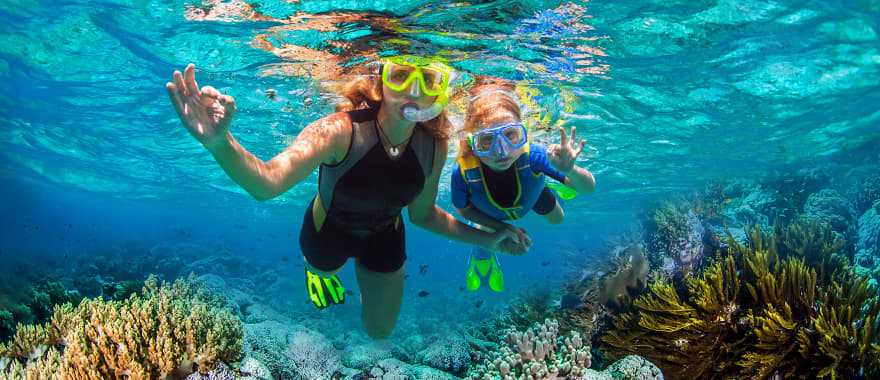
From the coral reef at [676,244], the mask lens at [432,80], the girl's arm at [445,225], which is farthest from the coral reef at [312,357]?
the coral reef at [676,244]

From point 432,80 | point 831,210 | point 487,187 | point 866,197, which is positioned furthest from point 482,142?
point 866,197

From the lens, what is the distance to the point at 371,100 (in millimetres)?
4801

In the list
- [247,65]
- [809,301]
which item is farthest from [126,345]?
[247,65]

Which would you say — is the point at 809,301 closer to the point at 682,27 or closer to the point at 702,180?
the point at 682,27

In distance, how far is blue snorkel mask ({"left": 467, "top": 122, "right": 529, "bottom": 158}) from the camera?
545 centimetres

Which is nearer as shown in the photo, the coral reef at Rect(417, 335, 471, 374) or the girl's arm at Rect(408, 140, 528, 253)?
the girl's arm at Rect(408, 140, 528, 253)

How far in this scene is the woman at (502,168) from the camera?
5.51 m

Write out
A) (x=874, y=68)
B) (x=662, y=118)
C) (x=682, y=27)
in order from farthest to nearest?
1. (x=662, y=118)
2. (x=874, y=68)
3. (x=682, y=27)

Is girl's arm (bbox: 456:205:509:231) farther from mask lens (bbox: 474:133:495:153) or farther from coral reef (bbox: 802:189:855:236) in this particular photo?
coral reef (bbox: 802:189:855:236)

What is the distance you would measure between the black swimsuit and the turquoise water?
14.4ft

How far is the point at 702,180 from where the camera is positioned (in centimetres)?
2967

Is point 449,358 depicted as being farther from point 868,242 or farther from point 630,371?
point 868,242

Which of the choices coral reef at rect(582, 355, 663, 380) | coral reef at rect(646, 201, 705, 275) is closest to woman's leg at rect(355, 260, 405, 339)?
coral reef at rect(582, 355, 663, 380)

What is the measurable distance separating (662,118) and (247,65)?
14795mm
